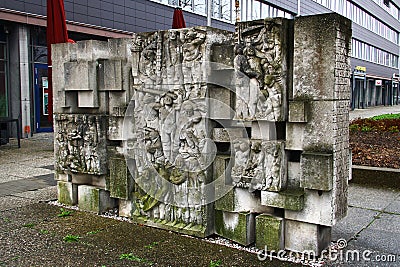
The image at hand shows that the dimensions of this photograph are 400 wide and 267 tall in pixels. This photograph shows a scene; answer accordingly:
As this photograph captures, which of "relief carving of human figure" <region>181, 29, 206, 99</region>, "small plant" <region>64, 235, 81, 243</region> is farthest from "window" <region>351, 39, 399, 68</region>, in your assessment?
"small plant" <region>64, 235, 81, 243</region>

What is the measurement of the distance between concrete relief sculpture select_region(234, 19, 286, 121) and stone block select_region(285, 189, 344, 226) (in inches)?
36.4

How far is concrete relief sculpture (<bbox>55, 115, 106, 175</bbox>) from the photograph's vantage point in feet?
21.9

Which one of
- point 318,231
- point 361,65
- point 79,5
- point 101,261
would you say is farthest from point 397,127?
point 361,65

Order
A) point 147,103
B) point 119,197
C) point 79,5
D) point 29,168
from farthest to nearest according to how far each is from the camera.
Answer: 1. point 79,5
2. point 29,168
3. point 119,197
4. point 147,103

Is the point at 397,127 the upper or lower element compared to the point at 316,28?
lower

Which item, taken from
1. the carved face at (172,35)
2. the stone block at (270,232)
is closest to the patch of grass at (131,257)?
the stone block at (270,232)

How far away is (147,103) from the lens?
6.06 m

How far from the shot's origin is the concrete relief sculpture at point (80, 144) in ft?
21.9

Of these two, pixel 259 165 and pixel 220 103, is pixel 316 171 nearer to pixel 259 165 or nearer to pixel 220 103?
pixel 259 165

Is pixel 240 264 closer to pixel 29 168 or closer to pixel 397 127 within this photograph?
pixel 29 168

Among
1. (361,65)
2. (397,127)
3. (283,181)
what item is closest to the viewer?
(283,181)

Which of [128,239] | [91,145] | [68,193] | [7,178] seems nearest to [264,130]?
[128,239]

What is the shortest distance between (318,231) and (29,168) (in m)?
7.62

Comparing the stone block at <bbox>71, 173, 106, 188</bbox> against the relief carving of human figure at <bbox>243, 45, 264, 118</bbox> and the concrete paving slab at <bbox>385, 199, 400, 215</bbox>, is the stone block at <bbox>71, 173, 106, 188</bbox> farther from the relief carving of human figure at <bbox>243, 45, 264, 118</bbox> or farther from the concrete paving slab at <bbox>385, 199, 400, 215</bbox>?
the concrete paving slab at <bbox>385, 199, 400, 215</bbox>
